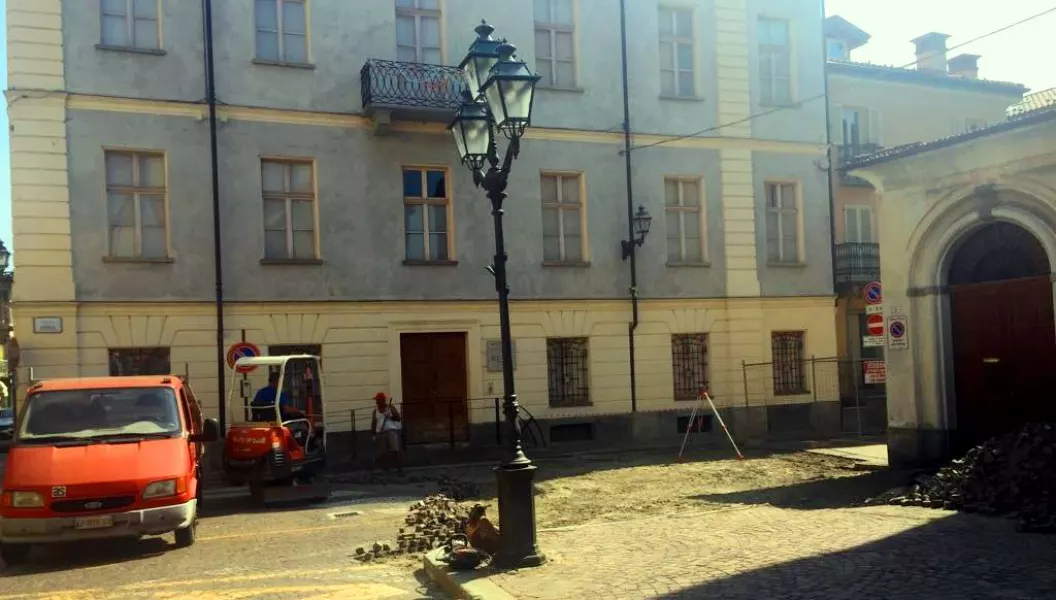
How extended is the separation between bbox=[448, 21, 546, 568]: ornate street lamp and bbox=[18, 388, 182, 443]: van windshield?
14.7ft

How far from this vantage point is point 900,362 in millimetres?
13469

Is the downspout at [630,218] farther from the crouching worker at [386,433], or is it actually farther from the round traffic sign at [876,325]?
the round traffic sign at [876,325]

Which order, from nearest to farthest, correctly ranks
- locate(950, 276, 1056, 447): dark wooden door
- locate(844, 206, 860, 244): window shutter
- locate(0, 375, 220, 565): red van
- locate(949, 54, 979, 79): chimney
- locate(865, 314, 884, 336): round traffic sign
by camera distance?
locate(0, 375, 220, 565): red van < locate(950, 276, 1056, 447): dark wooden door < locate(865, 314, 884, 336): round traffic sign < locate(844, 206, 860, 244): window shutter < locate(949, 54, 979, 79): chimney

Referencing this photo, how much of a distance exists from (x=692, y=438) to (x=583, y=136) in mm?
7662

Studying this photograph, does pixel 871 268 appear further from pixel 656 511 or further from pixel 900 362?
pixel 656 511

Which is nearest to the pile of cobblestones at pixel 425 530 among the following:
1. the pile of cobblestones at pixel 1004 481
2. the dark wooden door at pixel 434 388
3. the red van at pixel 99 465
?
the red van at pixel 99 465

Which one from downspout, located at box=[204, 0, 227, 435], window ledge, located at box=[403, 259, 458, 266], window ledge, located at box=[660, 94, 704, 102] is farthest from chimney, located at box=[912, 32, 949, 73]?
downspout, located at box=[204, 0, 227, 435]

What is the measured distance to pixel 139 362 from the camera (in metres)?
17.7

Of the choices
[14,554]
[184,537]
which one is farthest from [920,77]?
[14,554]

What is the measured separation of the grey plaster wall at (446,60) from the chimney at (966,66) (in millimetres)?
14323

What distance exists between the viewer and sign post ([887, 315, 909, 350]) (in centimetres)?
1334

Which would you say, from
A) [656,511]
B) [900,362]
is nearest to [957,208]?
[900,362]

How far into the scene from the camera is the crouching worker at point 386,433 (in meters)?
17.7

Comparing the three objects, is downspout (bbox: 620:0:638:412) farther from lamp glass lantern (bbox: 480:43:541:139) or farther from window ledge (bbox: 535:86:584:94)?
lamp glass lantern (bbox: 480:43:541:139)
